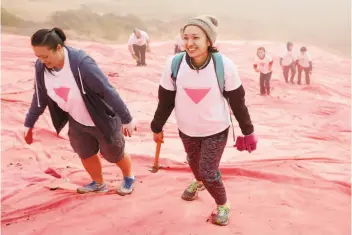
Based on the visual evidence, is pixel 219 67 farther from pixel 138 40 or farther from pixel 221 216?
pixel 138 40

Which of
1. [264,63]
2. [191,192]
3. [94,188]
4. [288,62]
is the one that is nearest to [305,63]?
[288,62]

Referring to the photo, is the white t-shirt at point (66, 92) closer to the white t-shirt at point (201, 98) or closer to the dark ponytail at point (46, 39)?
the dark ponytail at point (46, 39)

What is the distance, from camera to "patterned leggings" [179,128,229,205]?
3141mm

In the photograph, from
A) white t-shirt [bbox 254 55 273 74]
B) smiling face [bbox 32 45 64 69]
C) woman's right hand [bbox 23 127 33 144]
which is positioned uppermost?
smiling face [bbox 32 45 64 69]

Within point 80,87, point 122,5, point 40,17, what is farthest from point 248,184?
point 122,5

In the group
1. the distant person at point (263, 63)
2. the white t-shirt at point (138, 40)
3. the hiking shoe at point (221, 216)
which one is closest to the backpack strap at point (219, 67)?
the hiking shoe at point (221, 216)

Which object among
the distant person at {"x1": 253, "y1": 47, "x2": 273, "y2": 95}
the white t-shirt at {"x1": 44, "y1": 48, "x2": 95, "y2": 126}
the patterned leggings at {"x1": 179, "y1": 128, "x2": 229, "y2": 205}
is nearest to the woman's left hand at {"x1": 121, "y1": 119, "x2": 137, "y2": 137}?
the white t-shirt at {"x1": 44, "y1": 48, "x2": 95, "y2": 126}

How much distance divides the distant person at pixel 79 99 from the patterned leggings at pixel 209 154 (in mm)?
550

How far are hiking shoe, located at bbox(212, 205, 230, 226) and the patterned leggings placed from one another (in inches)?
4.7

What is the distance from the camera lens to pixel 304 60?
43.0ft

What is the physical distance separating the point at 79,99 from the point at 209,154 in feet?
3.74

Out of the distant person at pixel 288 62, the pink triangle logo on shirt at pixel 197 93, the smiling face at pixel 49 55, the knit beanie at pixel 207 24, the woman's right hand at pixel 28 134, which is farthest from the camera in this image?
the distant person at pixel 288 62

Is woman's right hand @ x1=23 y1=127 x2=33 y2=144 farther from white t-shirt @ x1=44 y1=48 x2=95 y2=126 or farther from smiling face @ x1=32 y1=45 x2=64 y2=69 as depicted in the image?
smiling face @ x1=32 y1=45 x2=64 y2=69

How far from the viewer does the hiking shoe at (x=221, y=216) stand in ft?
10.8
